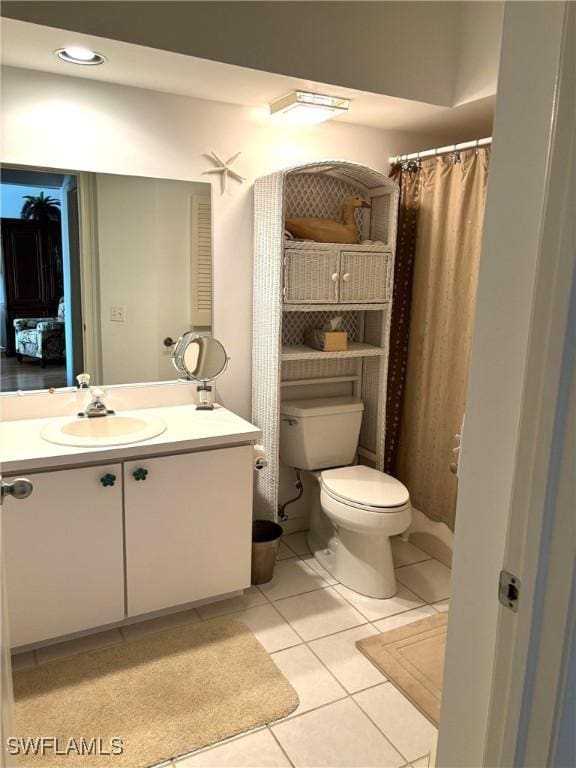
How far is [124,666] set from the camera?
6.89 feet

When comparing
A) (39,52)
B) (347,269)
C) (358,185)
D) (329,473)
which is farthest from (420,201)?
(39,52)

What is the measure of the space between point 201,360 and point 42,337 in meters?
0.67

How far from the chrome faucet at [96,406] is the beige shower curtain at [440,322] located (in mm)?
1570

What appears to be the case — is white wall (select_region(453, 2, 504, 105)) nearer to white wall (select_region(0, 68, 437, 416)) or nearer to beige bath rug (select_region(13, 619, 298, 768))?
white wall (select_region(0, 68, 437, 416))

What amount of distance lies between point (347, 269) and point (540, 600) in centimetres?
213

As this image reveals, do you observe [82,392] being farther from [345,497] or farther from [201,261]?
[345,497]

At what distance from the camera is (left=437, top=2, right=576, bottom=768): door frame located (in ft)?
2.30

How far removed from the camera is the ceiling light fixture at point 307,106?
2320mm

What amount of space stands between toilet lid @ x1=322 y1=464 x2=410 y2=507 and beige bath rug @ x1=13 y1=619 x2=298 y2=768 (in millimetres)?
707

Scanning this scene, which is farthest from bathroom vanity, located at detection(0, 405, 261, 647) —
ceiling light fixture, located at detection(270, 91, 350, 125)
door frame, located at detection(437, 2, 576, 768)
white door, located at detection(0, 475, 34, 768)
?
door frame, located at detection(437, 2, 576, 768)

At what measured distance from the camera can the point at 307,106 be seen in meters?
2.35

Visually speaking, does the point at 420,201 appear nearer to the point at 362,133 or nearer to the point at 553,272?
the point at 362,133

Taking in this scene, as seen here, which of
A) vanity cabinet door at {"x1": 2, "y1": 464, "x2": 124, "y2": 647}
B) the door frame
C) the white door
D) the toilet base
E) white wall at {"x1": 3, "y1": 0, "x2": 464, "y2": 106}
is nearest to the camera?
the door frame

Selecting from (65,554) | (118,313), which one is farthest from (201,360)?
(65,554)
